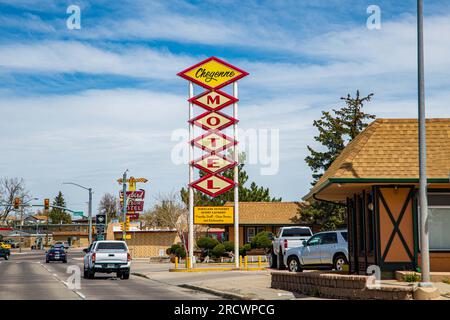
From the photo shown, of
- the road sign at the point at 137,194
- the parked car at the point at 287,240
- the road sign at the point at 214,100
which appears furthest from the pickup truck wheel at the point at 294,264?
the road sign at the point at 137,194

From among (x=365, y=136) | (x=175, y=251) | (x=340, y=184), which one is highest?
(x=365, y=136)

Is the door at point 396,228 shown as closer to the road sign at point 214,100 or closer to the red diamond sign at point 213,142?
the red diamond sign at point 213,142

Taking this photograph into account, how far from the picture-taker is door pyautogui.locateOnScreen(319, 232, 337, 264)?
102 ft

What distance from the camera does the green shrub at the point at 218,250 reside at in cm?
5598

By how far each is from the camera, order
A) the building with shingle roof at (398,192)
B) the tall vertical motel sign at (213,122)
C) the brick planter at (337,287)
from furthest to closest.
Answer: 1. the tall vertical motel sign at (213,122)
2. the building with shingle roof at (398,192)
3. the brick planter at (337,287)

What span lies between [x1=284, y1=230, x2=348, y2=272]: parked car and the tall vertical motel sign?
38.4ft

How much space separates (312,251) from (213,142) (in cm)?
1475

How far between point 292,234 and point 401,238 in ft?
50.3

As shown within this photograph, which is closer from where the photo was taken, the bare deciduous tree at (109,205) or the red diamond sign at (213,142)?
the red diamond sign at (213,142)

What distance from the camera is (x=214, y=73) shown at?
4497cm

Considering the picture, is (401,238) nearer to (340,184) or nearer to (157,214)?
(340,184)

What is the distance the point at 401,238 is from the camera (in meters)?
24.1
